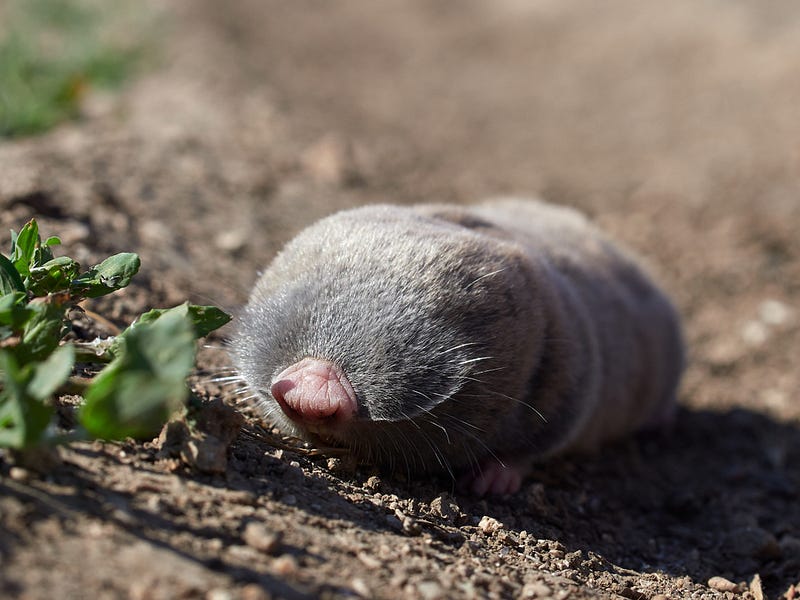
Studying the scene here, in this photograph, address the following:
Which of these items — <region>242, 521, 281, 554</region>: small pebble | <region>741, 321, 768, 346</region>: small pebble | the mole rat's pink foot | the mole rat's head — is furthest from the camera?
<region>741, 321, 768, 346</region>: small pebble

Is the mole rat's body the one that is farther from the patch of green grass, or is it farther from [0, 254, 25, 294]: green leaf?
the patch of green grass

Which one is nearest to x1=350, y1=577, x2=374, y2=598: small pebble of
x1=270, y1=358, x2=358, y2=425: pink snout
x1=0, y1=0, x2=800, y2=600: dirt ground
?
x1=0, y1=0, x2=800, y2=600: dirt ground

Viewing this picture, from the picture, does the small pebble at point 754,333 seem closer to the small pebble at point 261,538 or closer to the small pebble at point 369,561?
the small pebble at point 369,561

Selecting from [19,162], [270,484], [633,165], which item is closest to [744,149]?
[633,165]

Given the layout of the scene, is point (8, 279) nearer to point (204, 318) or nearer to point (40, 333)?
point (40, 333)

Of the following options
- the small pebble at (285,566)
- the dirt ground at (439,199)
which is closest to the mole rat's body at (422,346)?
the dirt ground at (439,199)

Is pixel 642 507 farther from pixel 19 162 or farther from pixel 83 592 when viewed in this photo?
pixel 19 162

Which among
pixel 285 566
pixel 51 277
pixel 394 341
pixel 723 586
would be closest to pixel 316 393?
pixel 394 341
